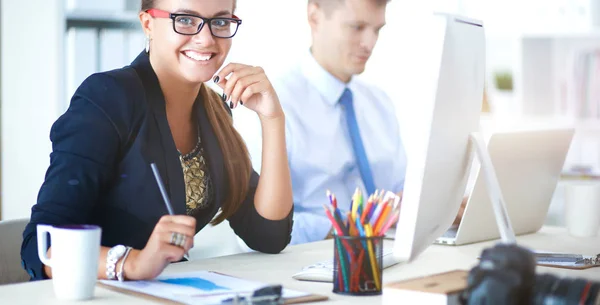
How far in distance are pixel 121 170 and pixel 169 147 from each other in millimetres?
114

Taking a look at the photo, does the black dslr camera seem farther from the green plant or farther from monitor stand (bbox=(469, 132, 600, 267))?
the green plant

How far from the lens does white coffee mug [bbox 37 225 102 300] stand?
3.79 feet

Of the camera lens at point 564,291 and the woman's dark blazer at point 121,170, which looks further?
the woman's dark blazer at point 121,170

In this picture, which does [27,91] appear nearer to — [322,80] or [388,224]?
[322,80]

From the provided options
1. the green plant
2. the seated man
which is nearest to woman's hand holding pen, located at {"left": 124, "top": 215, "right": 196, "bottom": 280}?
the seated man

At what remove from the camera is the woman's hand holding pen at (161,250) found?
4.17 ft

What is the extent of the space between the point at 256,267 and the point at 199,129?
46cm

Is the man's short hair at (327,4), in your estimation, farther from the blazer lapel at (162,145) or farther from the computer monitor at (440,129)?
the computer monitor at (440,129)

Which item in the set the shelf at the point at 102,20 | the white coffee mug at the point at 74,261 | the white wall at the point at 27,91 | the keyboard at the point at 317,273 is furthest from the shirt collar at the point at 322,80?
the white coffee mug at the point at 74,261

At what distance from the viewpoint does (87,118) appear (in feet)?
5.01

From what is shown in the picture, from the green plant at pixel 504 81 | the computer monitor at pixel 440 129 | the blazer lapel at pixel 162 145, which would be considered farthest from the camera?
the green plant at pixel 504 81

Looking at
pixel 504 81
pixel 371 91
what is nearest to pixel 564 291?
pixel 371 91

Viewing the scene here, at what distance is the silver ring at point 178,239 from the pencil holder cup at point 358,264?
249mm

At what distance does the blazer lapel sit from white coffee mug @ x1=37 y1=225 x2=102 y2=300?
485 millimetres
